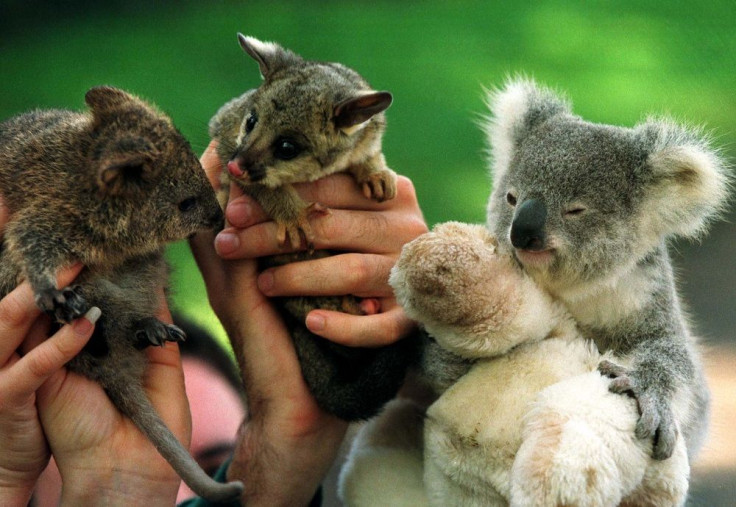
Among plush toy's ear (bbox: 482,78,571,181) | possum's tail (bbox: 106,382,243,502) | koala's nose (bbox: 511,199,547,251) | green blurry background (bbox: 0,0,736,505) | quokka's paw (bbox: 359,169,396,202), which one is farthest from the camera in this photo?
green blurry background (bbox: 0,0,736,505)

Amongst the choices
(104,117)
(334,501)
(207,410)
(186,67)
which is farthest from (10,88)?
(334,501)

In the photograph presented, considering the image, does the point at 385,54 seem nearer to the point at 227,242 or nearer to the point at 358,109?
the point at 358,109

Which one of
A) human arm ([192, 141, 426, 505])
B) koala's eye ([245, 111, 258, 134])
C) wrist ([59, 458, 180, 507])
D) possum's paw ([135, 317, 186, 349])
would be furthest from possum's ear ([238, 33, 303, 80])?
wrist ([59, 458, 180, 507])

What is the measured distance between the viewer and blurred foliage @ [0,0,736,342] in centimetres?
317

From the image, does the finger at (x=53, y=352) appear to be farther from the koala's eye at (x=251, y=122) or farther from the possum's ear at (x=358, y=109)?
the possum's ear at (x=358, y=109)

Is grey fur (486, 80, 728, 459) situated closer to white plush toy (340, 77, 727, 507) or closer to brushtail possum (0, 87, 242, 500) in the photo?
white plush toy (340, 77, 727, 507)

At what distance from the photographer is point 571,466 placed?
42.3 inches

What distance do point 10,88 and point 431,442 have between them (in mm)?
2872

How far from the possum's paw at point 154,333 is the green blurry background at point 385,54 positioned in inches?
65.3

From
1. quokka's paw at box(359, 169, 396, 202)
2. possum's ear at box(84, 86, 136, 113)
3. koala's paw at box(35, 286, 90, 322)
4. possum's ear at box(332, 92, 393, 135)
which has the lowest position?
quokka's paw at box(359, 169, 396, 202)

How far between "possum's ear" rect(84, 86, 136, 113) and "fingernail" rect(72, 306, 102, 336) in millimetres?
456

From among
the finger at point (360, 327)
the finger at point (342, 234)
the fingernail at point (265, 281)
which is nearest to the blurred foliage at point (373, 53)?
the finger at point (342, 234)

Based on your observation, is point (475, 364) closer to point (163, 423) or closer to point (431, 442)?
point (431, 442)

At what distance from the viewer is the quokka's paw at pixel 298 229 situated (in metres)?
1.69
